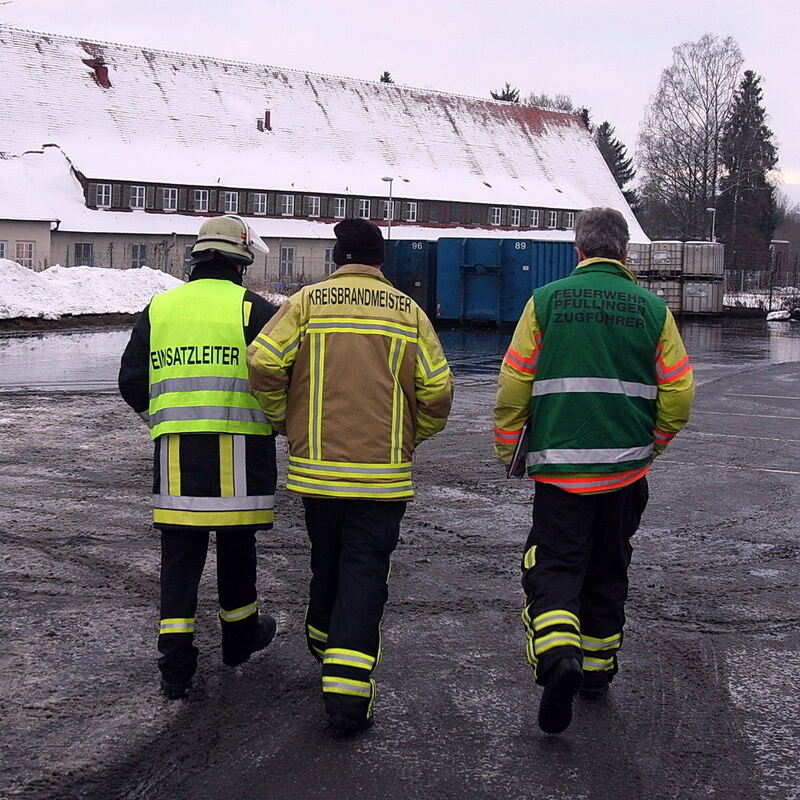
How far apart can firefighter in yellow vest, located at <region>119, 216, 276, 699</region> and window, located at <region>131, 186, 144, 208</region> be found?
44.4 m

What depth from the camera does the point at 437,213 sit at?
5450 cm

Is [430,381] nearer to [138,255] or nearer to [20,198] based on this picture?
[20,198]

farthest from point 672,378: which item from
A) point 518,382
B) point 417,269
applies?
point 417,269

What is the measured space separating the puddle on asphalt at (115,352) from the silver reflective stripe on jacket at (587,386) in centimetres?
1108

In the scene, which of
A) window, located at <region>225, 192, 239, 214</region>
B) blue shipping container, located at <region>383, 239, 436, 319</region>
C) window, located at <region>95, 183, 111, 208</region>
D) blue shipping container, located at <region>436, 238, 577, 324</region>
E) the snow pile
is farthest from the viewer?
window, located at <region>225, 192, 239, 214</region>

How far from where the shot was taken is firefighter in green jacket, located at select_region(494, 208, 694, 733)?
446cm

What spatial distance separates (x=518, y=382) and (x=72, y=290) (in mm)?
26189

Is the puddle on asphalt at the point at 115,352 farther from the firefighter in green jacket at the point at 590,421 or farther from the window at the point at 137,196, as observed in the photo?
the window at the point at 137,196

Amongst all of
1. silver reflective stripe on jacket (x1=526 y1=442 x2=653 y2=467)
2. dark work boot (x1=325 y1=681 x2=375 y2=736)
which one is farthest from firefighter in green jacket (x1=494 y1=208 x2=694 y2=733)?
dark work boot (x1=325 y1=681 x2=375 y2=736)

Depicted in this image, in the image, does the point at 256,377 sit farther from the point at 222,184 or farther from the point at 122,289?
the point at 222,184

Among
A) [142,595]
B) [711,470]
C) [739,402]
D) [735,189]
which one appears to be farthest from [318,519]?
[735,189]

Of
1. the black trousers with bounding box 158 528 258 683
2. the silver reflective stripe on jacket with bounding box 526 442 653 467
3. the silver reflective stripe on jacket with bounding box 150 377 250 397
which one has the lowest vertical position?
the black trousers with bounding box 158 528 258 683

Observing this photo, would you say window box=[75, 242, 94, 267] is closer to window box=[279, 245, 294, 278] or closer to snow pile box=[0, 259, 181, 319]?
window box=[279, 245, 294, 278]

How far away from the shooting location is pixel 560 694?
13.3 feet
